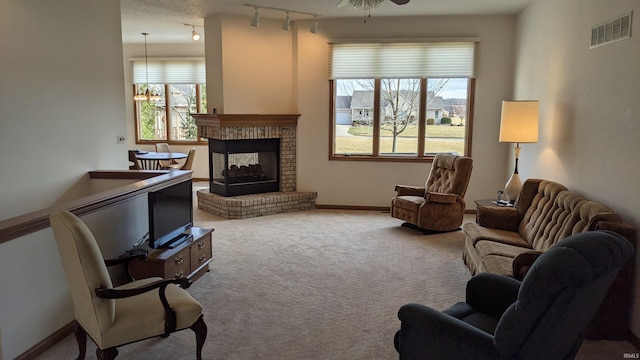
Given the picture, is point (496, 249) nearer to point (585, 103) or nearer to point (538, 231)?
point (538, 231)

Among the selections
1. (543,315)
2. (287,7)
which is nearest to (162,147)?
(287,7)

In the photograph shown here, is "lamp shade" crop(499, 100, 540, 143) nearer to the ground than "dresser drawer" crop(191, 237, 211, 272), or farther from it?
farther from it

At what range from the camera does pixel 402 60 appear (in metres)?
6.82

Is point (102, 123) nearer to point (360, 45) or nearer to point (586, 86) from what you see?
point (360, 45)

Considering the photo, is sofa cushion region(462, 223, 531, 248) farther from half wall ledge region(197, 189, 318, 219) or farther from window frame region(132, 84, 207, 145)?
window frame region(132, 84, 207, 145)

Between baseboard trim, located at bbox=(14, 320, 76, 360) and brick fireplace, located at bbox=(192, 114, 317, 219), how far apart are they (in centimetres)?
357

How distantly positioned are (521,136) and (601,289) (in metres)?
3.10

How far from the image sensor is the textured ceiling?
5.92 meters

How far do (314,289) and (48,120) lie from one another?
9.47 ft

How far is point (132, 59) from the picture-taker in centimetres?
978

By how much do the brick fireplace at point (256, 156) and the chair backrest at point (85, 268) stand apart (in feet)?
13.6

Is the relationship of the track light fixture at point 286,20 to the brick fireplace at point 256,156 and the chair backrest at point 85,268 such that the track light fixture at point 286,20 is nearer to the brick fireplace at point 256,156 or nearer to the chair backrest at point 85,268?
the brick fireplace at point 256,156

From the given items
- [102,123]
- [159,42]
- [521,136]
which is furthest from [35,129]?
[159,42]

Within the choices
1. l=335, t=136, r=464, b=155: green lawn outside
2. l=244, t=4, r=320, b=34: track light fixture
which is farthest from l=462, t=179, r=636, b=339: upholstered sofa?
l=244, t=4, r=320, b=34: track light fixture
